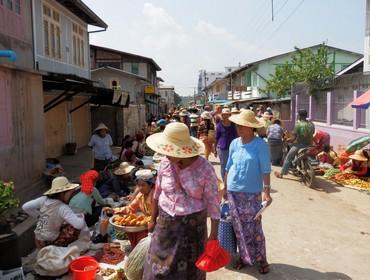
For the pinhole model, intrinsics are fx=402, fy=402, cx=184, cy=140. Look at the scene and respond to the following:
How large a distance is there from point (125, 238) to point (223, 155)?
112 inches

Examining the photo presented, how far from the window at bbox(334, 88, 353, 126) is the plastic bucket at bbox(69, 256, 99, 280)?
11865 millimetres

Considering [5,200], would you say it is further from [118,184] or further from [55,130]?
[55,130]

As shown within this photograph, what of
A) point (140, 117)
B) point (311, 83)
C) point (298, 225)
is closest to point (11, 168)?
point (298, 225)

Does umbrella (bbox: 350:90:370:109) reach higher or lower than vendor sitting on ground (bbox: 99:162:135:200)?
higher

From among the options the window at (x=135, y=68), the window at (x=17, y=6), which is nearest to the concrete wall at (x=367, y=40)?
the window at (x=17, y=6)

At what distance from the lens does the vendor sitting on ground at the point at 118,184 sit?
26.3 feet

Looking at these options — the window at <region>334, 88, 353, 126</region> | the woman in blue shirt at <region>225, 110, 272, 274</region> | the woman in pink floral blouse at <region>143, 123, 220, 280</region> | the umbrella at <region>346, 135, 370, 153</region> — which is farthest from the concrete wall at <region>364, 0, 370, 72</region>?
the woman in pink floral blouse at <region>143, 123, 220, 280</region>

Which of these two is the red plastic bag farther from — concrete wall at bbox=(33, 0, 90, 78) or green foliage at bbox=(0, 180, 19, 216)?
concrete wall at bbox=(33, 0, 90, 78)

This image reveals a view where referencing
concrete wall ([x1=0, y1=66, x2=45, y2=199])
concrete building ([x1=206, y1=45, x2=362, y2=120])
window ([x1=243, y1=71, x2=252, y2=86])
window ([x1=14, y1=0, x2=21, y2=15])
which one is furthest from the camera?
window ([x1=243, y1=71, x2=252, y2=86])

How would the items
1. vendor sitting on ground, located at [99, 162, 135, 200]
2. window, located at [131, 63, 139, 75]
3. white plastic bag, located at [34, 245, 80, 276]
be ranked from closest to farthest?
white plastic bag, located at [34, 245, 80, 276]
vendor sitting on ground, located at [99, 162, 135, 200]
window, located at [131, 63, 139, 75]

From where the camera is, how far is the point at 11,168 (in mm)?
6816

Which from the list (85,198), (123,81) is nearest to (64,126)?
(85,198)

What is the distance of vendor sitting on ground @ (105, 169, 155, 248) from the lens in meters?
5.04

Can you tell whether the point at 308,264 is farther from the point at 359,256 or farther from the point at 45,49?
the point at 45,49
